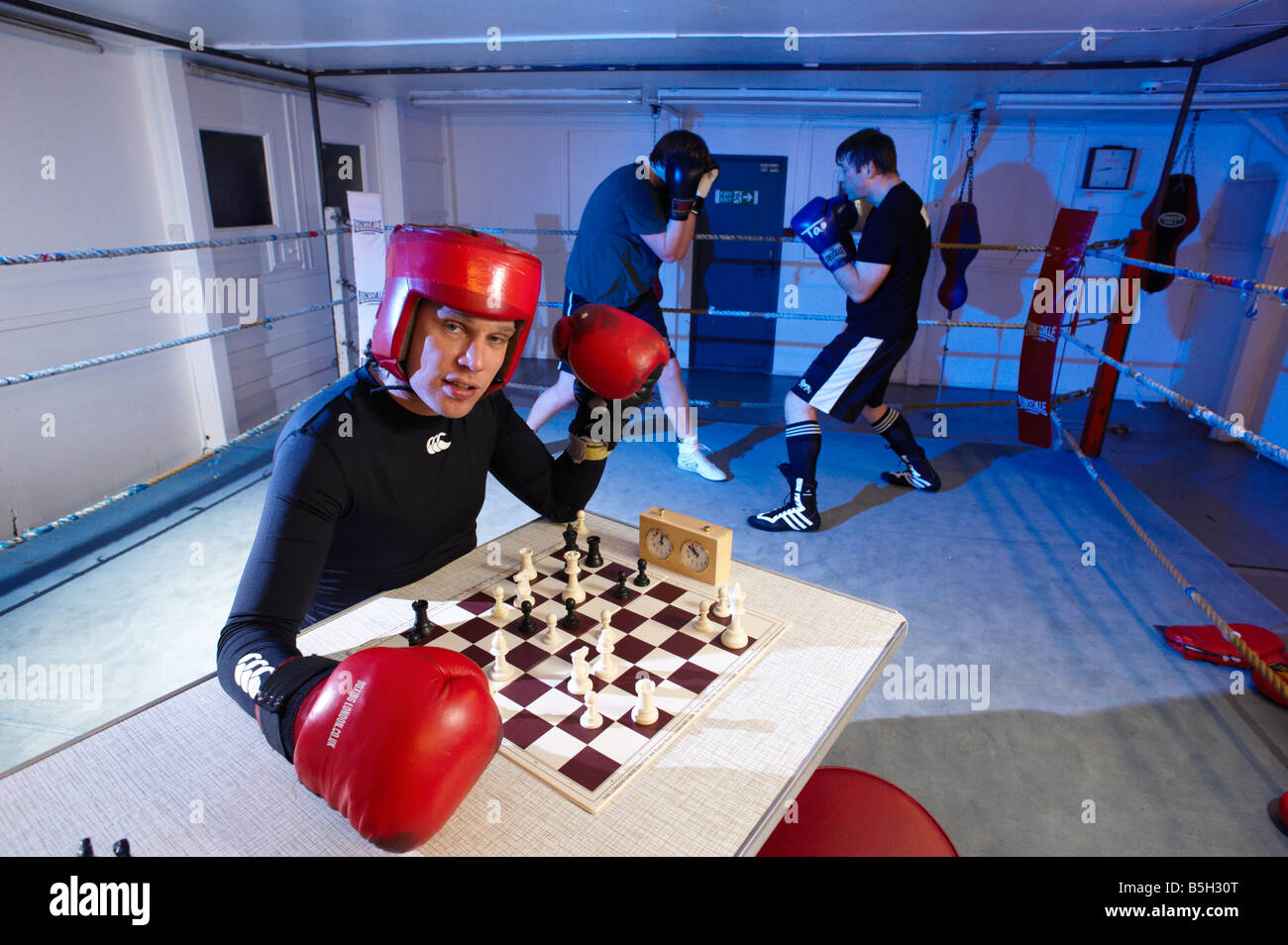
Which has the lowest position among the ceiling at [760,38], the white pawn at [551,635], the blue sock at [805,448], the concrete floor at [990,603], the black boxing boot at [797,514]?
the concrete floor at [990,603]

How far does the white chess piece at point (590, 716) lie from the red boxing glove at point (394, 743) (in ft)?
0.79

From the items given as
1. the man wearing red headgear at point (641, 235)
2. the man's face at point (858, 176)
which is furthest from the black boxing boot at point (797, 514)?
the man's face at point (858, 176)

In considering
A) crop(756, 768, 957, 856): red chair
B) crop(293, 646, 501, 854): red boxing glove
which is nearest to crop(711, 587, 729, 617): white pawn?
crop(756, 768, 957, 856): red chair

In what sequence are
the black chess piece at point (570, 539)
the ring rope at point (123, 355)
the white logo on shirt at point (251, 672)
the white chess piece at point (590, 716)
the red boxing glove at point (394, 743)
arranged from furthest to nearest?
the ring rope at point (123, 355)
the black chess piece at point (570, 539)
the white chess piece at point (590, 716)
the white logo on shirt at point (251, 672)
the red boxing glove at point (394, 743)

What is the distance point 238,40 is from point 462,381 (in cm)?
320

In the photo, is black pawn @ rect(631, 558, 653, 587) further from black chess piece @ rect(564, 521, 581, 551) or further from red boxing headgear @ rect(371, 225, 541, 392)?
red boxing headgear @ rect(371, 225, 541, 392)

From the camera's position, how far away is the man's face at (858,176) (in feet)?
10.3

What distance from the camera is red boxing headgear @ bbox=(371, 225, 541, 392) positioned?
119 cm

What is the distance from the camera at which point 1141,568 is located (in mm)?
3162

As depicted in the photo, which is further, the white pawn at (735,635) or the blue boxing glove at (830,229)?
the blue boxing glove at (830,229)

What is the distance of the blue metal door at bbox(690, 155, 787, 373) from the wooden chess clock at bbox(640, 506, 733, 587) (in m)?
4.80

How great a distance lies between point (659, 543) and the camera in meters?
1.68

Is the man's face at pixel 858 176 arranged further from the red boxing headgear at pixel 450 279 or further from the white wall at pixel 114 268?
the white wall at pixel 114 268
